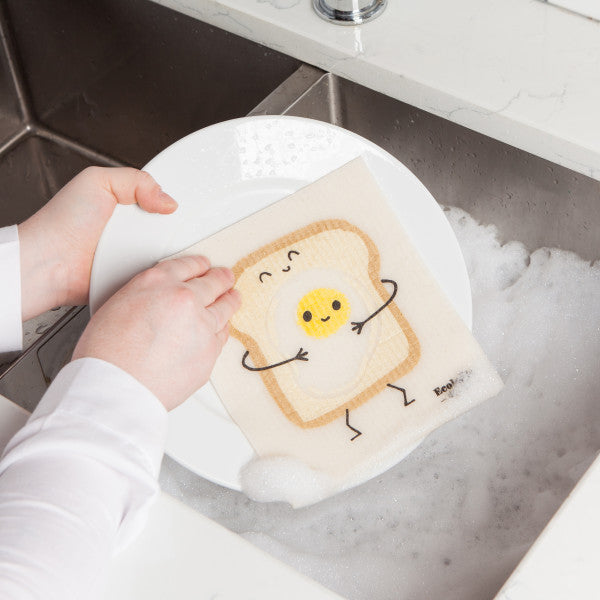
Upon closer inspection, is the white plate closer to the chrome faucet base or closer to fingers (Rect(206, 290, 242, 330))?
fingers (Rect(206, 290, 242, 330))

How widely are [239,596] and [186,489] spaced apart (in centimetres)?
28

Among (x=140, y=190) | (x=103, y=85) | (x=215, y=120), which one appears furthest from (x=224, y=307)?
(x=103, y=85)

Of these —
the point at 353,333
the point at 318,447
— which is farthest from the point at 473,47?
the point at 318,447

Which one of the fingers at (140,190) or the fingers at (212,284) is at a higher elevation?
the fingers at (140,190)

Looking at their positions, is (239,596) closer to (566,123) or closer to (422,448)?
(422,448)

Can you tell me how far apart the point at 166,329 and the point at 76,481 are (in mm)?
154

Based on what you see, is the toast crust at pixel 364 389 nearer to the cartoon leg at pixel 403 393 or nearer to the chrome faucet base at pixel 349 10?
the cartoon leg at pixel 403 393

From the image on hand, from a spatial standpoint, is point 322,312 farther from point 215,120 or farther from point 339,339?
point 215,120

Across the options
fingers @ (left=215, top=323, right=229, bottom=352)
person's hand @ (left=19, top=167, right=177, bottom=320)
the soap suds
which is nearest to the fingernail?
person's hand @ (left=19, top=167, right=177, bottom=320)

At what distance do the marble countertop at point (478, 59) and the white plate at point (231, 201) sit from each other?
121 mm

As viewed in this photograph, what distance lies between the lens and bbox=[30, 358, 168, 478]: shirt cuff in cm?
62

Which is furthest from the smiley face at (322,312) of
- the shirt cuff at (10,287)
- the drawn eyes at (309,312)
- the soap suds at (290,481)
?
the shirt cuff at (10,287)

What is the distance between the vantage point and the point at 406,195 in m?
0.80

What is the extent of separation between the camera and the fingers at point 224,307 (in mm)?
735
